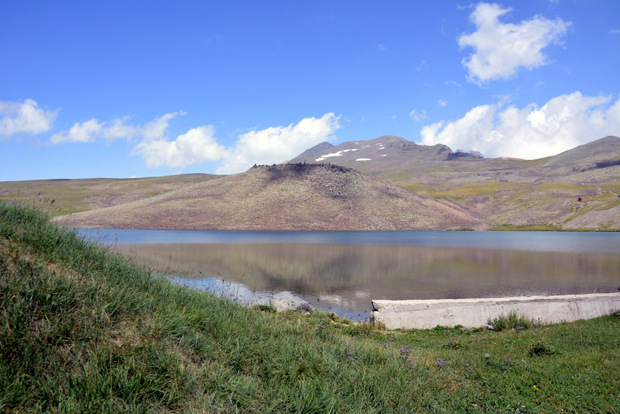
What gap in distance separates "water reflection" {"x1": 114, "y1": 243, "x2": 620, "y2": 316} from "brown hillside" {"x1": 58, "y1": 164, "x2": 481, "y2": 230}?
50.4 metres

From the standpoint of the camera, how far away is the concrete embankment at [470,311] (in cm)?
1309

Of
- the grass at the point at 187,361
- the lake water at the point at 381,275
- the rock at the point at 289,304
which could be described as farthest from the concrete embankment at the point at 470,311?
the grass at the point at 187,361

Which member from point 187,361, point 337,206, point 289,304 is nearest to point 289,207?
point 337,206

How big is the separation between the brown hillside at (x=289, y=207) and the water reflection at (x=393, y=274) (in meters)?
50.4

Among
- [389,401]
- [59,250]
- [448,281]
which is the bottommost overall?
[448,281]

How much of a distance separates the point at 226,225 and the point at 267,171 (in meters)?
28.4

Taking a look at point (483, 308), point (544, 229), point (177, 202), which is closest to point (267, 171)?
point (177, 202)

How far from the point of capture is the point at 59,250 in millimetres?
6543

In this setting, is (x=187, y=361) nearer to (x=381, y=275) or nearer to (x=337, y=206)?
(x=381, y=275)

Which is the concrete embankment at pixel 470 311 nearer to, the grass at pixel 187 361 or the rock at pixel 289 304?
the rock at pixel 289 304

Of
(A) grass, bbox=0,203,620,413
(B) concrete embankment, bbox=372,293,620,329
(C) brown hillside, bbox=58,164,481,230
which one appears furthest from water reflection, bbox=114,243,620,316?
(C) brown hillside, bbox=58,164,481,230

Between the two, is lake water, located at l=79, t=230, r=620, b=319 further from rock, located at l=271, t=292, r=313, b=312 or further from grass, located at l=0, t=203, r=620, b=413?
grass, located at l=0, t=203, r=620, b=413

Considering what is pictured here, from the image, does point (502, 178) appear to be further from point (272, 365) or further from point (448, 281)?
point (272, 365)

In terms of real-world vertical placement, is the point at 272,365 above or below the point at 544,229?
above
